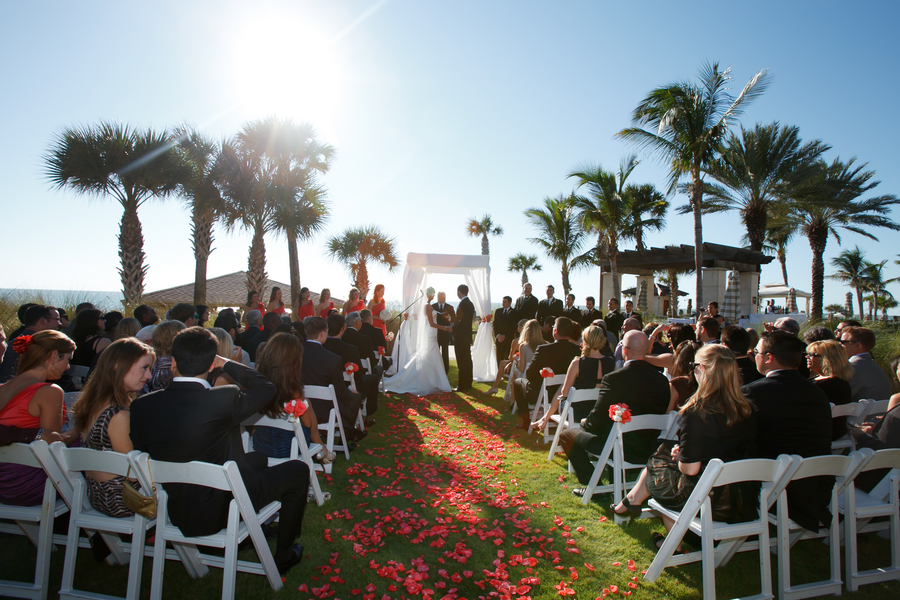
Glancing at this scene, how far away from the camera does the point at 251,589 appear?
252cm

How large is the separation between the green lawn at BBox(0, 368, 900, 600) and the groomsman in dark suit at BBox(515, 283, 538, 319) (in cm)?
496

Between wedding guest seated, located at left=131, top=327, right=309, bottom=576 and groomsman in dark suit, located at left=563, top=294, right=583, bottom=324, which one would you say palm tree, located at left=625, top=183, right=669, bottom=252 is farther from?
wedding guest seated, located at left=131, top=327, right=309, bottom=576

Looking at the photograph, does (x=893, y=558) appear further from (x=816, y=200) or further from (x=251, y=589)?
(x=816, y=200)

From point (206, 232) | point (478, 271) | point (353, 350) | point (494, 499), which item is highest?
point (206, 232)

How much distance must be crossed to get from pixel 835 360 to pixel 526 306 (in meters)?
5.92

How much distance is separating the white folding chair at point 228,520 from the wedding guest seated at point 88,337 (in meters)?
3.04

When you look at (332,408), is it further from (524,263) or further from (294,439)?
(524,263)

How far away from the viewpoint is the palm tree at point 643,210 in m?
21.5

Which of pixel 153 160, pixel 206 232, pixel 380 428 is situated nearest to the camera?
pixel 380 428

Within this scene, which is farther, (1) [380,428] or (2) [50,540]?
(1) [380,428]

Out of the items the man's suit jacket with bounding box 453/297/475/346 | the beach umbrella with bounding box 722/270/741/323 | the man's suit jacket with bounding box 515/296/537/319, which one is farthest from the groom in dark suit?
the beach umbrella with bounding box 722/270/741/323

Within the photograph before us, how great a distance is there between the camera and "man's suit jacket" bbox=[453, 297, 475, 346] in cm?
834

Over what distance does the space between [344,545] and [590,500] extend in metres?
2.02

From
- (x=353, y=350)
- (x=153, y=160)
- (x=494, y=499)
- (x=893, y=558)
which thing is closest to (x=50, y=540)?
(x=494, y=499)
